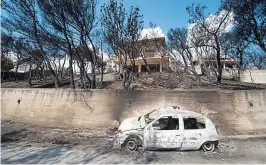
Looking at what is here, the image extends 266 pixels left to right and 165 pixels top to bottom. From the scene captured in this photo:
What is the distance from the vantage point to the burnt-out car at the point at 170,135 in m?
6.82

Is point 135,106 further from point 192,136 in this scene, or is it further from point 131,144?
point 192,136

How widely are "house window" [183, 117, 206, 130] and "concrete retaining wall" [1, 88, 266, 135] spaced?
2.36 metres

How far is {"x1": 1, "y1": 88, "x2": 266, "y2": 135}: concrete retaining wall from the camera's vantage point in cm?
938

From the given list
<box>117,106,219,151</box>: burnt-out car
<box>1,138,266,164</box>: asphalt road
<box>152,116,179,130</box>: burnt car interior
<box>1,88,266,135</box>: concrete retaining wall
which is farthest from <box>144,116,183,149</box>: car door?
<box>1,88,266,135</box>: concrete retaining wall

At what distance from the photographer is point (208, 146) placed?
700cm

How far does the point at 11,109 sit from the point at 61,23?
5300 mm

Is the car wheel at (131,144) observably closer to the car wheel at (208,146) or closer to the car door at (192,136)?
the car door at (192,136)

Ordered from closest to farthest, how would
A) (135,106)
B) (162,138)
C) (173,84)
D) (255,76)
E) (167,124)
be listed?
(162,138) → (167,124) → (135,106) → (173,84) → (255,76)

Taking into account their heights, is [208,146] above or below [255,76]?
below

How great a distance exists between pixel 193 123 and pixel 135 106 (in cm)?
328

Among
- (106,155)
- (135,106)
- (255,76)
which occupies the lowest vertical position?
(106,155)

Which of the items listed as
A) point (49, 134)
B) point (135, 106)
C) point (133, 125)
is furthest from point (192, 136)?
point (49, 134)

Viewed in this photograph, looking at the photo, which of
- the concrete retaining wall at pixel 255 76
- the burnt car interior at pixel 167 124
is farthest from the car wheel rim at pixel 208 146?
the concrete retaining wall at pixel 255 76

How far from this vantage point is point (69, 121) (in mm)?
9891
